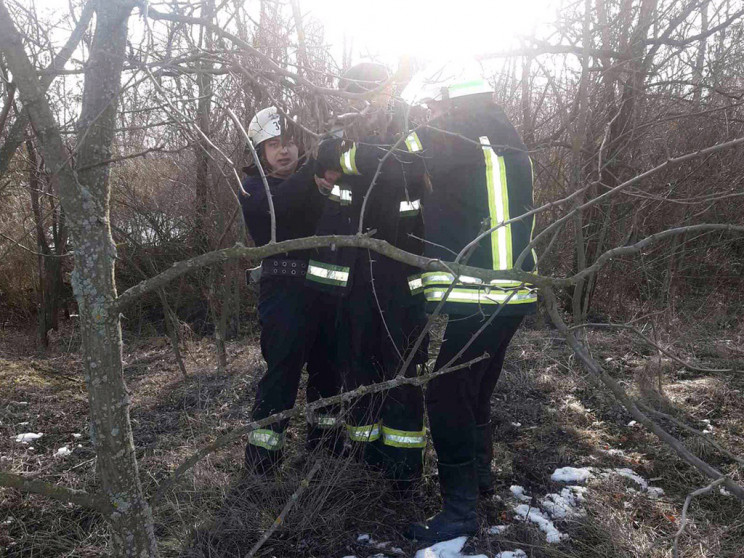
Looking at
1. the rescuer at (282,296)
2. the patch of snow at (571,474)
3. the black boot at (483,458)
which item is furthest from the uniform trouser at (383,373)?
the patch of snow at (571,474)

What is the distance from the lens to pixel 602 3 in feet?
15.6

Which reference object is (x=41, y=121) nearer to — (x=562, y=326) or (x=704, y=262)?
(x=562, y=326)

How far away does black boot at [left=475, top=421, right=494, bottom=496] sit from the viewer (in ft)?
10.1

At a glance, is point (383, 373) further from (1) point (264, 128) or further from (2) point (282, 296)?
(1) point (264, 128)

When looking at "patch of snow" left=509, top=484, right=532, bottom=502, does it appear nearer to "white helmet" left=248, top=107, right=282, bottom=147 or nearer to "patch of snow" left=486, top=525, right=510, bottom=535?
"patch of snow" left=486, top=525, right=510, bottom=535

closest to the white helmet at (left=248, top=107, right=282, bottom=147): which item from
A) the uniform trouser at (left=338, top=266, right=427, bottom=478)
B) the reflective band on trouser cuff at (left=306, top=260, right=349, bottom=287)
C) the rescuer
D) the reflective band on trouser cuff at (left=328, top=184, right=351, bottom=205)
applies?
the rescuer

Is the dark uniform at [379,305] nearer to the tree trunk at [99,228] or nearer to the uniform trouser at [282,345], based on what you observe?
the uniform trouser at [282,345]

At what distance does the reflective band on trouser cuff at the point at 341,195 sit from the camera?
10.1 ft

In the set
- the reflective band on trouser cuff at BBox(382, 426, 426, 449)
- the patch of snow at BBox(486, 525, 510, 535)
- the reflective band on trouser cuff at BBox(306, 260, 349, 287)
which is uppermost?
the reflective band on trouser cuff at BBox(306, 260, 349, 287)

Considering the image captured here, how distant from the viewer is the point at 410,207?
3148 mm

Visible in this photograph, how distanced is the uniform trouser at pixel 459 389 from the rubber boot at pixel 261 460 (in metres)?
0.87

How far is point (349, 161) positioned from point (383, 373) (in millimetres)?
1135

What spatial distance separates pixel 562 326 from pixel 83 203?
4.31 feet

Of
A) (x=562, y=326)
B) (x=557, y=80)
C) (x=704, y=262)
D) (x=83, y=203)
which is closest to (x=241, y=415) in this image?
(x=83, y=203)
